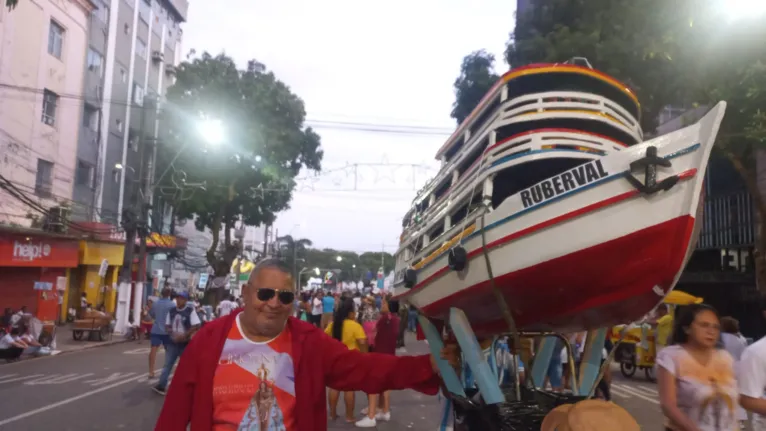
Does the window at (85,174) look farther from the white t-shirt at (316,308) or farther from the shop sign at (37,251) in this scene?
the white t-shirt at (316,308)

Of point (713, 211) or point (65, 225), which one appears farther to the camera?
point (65, 225)

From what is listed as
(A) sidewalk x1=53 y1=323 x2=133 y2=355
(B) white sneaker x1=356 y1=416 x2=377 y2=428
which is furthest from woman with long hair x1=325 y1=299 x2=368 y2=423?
(A) sidewalk x1=53 y1=323 x2=133 y2=355

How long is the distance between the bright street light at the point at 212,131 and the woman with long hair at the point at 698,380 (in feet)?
99.1

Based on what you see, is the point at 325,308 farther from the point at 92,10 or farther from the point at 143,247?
the point at 92,10

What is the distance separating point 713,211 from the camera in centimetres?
1995

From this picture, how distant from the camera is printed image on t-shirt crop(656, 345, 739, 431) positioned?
366 centimetres

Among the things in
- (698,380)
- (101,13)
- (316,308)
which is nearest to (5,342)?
(316,308)

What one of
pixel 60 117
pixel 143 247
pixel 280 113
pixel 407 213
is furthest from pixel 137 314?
pixel 407 213

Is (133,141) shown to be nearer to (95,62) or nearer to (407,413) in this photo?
(95,62)

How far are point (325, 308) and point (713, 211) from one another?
1236 centimetres

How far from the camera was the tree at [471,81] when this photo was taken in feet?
75.2

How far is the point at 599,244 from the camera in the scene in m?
3.46

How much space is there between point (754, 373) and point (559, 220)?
1.46 m

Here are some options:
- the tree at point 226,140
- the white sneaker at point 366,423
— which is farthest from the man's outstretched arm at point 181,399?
the tree at point 226,140
